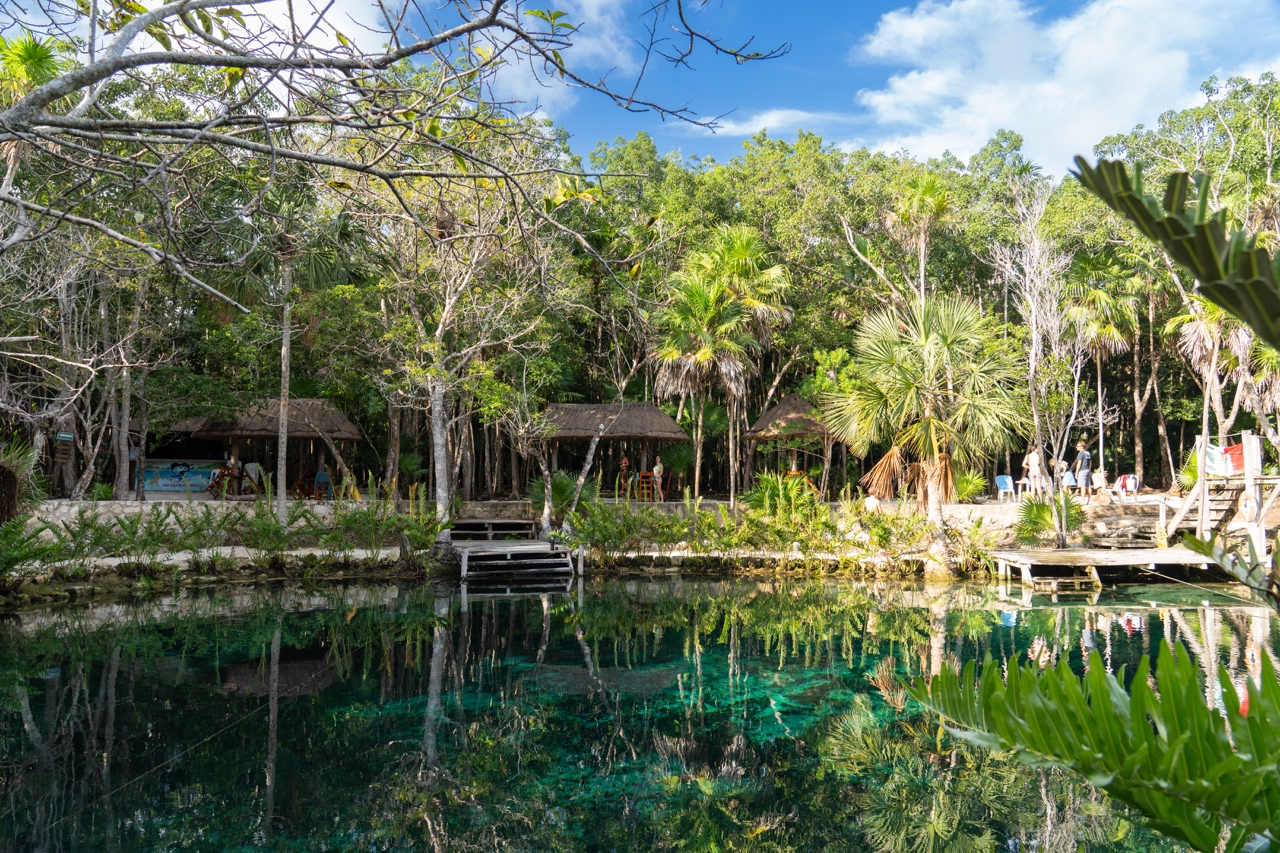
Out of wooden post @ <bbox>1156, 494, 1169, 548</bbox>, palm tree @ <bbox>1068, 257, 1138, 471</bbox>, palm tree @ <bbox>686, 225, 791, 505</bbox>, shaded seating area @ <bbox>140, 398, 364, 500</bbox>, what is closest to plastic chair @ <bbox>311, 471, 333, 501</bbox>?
shaded seating area @ <bbox>140, 398, 364, 500</bbox>

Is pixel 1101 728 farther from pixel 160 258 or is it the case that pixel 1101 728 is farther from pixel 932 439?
pixel 932 439

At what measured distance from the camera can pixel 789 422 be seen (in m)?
19.8

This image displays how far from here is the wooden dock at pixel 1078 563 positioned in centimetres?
1380

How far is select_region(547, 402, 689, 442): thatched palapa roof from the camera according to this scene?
18.8 m

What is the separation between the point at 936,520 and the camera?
1455 cm

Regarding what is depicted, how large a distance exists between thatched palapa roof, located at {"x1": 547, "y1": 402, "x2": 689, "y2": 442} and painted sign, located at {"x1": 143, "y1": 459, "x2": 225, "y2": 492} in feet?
29.1

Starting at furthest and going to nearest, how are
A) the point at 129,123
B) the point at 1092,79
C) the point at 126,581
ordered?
the point at 126,581
the point at 1092,79
the point at 129,123

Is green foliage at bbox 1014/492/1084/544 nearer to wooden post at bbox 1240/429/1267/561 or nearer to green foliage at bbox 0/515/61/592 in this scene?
wooden post at bbox 1240/429/1267/561

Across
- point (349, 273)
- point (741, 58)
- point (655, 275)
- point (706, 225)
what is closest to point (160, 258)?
point (741, 58)

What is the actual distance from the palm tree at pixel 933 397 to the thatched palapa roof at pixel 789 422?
13.9ft

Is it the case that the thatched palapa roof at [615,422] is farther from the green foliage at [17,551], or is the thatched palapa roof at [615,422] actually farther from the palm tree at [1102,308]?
the palm tree at [1102,308]

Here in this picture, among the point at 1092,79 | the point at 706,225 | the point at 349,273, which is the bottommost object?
the point at 1092,79

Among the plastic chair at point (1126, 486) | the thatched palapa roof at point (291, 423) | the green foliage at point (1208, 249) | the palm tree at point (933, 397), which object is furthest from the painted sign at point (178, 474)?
the green foliage at point (1208, 249)

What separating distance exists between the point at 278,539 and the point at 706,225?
13.2 m
